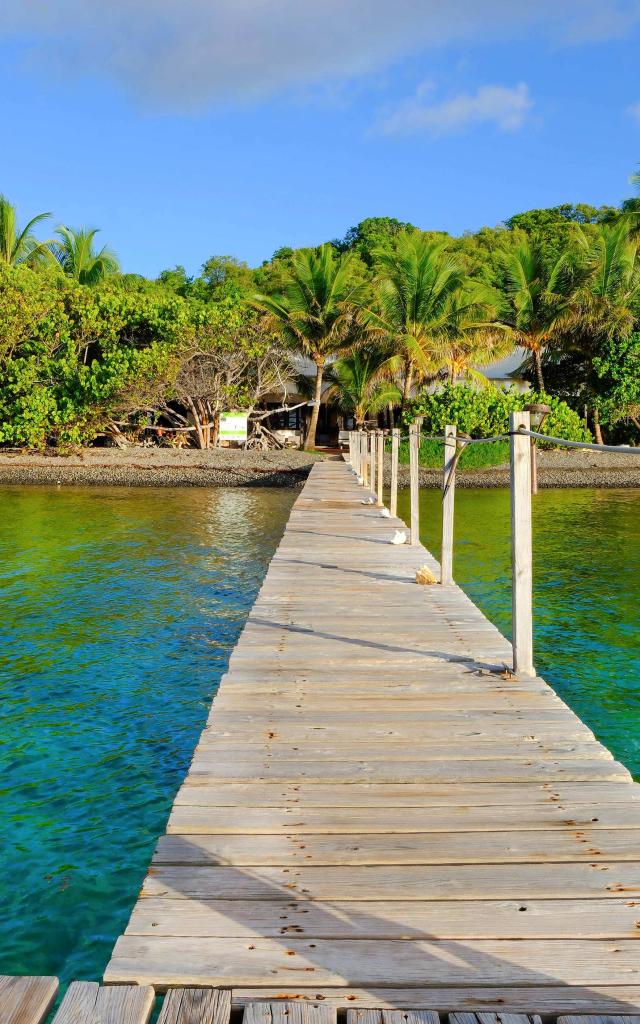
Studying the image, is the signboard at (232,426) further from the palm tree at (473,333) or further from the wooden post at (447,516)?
the wooden post at (447,516)

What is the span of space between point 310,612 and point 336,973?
4.42 meters

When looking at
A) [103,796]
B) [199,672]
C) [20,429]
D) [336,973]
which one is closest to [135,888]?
[103,796]

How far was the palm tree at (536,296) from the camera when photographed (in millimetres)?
29797

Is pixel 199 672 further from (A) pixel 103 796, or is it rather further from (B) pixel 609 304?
(B) pixel 609 304

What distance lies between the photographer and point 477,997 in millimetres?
2227

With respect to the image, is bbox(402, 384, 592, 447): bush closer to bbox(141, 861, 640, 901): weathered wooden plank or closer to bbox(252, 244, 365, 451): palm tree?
bbox(252, 244, 365, 451): palm tree

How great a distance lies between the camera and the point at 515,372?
115ft

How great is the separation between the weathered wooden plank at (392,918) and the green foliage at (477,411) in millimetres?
24566

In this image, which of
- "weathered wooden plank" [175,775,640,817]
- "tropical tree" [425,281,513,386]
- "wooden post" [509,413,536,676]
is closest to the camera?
"weathered wooden plank" [175,775,640,817]

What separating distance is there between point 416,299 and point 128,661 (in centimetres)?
2147

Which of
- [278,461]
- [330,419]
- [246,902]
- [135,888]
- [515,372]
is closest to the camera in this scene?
[246,902]

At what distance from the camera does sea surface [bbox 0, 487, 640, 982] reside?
449cm

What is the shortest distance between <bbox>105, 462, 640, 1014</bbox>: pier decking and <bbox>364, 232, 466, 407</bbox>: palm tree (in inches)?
929

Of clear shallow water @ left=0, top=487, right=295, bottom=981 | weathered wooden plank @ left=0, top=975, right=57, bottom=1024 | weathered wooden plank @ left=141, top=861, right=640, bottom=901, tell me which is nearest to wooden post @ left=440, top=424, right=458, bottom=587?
A: clear shallow water @ left=0, top=487, right=295, bottom=981
